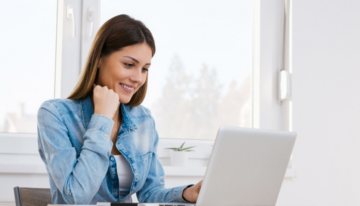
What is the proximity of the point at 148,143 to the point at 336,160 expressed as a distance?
1.26 meters

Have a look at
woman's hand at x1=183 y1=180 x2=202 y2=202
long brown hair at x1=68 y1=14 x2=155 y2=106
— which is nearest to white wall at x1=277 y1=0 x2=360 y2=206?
woman's hand at x1=183 y1=180 x2=202 y2=202

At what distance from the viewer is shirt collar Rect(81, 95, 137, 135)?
49.8 inches

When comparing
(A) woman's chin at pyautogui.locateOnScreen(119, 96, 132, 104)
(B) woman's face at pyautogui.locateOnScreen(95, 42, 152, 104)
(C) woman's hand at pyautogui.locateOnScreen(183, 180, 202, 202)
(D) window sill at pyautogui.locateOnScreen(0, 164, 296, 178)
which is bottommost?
(D) window sill at pyautogui.locateOnScreen(0, 164, 296, 178)

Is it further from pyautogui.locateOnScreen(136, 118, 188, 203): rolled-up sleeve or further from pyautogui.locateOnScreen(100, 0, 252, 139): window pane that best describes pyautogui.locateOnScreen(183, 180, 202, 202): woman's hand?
pyautogui.locateOnScreen(100, 0, 252, 139): window pane

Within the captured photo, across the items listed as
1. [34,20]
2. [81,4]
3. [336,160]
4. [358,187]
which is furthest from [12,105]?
[358,187]

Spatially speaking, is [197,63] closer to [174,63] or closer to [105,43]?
[174,63]

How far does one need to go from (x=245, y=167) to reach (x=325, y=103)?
1433 mm

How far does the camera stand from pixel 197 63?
2.13 m

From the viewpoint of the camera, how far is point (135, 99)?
58.4 inches

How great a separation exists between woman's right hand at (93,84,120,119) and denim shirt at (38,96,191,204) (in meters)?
0.04

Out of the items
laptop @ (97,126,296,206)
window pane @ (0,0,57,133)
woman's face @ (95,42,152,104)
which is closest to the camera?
laptop @ (97,126,296,206)

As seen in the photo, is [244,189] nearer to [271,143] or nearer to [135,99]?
[271,143]

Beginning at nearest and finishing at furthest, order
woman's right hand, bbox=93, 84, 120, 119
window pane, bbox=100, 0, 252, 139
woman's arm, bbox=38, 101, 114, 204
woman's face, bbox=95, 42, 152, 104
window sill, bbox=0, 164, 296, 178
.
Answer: woman's arm, bbox=38, 101, 114, 204, woman's right hand, bbox=93, 84, 120, 119, woman's face, bbox=95, 42, 152, 104, window sill, bbox=0, 164, 296, 178, window pane, bbox=100, 0, 252, 139

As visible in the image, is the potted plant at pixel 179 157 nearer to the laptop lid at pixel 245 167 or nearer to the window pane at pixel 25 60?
the window pane at pixel 25 60
